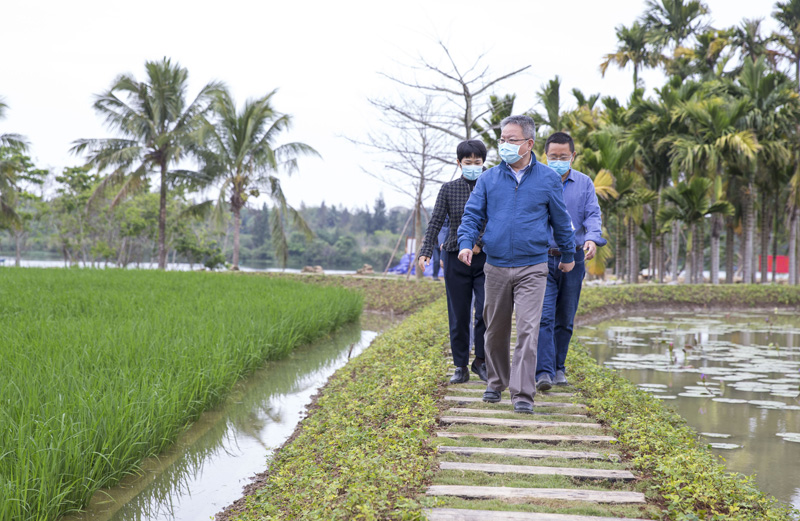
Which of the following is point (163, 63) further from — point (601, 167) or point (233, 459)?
point (233, 459)

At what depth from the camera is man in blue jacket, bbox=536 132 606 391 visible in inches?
179

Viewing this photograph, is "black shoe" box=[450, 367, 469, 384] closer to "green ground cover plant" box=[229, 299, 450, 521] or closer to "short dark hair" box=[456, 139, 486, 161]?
"green ground cover plant" box=[229, 299, 450, 521]

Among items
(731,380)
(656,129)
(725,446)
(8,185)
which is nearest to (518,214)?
(725,446)

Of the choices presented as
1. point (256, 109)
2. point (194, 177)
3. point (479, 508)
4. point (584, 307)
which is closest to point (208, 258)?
point (194, 177)

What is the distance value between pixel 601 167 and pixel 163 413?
17429 mm

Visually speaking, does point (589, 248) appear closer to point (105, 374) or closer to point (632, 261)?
point (105, 374)

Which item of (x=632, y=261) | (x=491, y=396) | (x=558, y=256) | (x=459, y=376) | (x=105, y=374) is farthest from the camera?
(x=632, y=261)

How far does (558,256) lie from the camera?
177 inches

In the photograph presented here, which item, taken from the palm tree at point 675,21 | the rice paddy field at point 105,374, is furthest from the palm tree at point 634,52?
the rice paddy field at point 105,374

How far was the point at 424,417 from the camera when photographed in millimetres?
3998

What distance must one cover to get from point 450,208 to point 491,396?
1.34 meters

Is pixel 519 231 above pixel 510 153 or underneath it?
underneath

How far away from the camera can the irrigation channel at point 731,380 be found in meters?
→ 4.38

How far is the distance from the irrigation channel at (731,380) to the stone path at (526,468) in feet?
2.75
